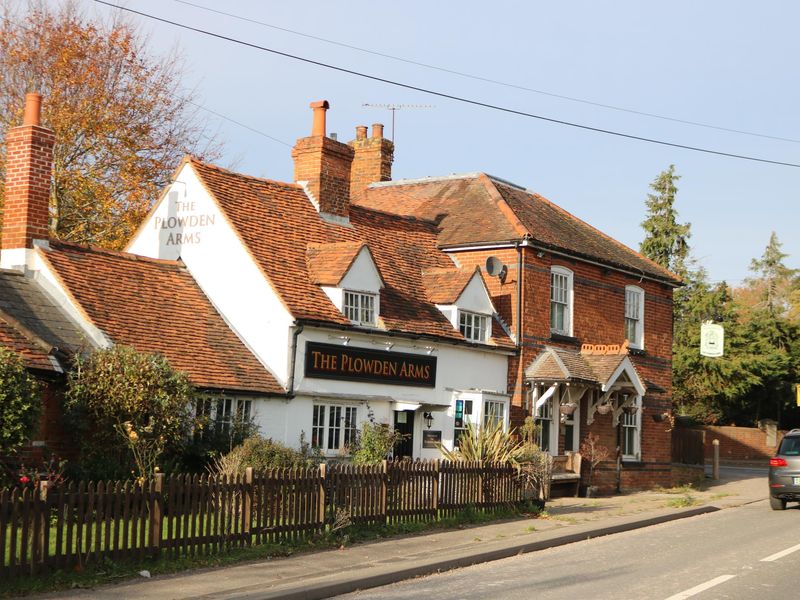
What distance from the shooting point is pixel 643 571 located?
41.1ft

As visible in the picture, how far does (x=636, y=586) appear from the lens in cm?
1127

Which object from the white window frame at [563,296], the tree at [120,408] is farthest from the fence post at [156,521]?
the white window frame at [563,296]

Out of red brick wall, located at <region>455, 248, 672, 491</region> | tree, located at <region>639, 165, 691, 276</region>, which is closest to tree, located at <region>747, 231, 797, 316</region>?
tree, located at <region>639, 165, 691, 276</region>

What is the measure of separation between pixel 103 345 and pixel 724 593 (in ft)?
36.1

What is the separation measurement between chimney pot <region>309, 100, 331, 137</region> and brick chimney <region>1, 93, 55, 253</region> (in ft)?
22.6

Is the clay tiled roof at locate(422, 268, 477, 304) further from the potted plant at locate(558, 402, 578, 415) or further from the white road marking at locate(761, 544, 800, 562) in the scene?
the white road marking at locate(761, 544, 800, 562)

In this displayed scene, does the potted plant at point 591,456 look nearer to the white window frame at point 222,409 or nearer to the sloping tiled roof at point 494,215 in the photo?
the sloping tiled roof at point 494,215

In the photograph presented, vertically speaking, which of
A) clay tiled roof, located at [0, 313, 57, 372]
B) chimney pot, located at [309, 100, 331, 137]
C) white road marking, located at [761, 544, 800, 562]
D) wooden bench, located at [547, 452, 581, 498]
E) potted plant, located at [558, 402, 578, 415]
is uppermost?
chimney pot, located at [309, 100, 331, 137]

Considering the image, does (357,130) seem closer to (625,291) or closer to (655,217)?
(625,291)

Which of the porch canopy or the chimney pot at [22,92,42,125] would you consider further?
the porch canopy

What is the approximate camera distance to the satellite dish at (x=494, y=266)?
2466 centimetres

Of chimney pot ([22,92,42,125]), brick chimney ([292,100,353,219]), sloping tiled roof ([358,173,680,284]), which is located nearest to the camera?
chimney pot ([22,92,42,125])

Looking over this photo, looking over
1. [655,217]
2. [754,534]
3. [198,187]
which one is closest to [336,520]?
[754,534]

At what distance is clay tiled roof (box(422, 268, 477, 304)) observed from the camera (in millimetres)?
23422
